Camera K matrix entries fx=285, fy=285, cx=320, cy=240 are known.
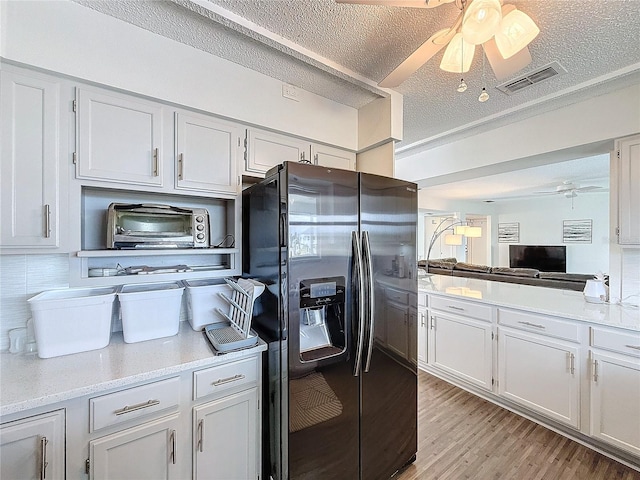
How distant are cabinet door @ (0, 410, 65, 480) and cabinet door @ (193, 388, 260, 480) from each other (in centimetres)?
48

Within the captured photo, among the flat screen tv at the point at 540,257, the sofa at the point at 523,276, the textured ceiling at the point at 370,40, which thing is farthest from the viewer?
the flat screen tv at the point at 540,257

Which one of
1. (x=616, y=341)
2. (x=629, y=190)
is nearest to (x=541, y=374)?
(x=616, y=341)

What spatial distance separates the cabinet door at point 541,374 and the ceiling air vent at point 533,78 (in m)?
1.82

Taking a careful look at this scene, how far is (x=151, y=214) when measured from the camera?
1558mm

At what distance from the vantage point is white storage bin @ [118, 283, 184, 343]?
4.88 feet

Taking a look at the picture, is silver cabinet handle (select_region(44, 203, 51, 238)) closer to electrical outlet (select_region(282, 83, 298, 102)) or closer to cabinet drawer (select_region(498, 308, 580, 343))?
electrical outlet (select_region(282, 83, 298, 102))

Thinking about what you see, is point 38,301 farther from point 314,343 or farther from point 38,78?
point 314,343

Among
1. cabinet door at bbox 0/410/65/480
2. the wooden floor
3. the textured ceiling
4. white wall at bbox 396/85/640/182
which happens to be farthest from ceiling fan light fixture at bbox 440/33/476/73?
the wooden floor

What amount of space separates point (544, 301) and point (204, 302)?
265 cm

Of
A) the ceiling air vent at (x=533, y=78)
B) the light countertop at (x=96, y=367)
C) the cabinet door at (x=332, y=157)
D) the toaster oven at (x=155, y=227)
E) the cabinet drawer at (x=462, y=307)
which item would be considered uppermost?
the ceiling air vent at (x=533, y=78)

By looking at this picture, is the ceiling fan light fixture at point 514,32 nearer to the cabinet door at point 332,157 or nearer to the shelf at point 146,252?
the cabinet door at point 332,157

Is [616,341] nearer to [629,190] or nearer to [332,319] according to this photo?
[629,190]

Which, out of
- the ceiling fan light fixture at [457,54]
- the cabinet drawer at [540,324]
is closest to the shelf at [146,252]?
the ceiling fan light fixture at [457,54]

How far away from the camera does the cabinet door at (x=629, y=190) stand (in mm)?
1967
